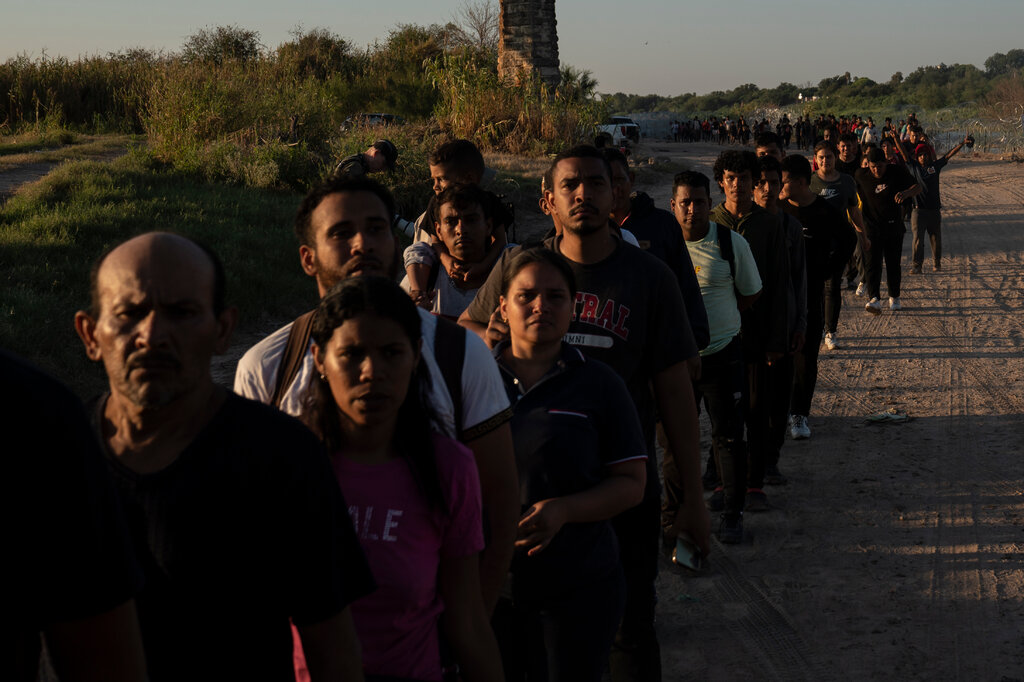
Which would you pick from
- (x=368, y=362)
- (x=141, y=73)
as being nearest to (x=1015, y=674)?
(x=368, y=362)

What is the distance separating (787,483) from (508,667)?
402 cm

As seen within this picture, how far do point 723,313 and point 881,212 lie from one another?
7.19 meters

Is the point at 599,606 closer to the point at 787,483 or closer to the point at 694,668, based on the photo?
the point at 694,668

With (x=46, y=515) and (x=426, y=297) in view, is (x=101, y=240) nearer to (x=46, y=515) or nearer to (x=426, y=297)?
(x=426, y=297)

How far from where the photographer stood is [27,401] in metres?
1.48

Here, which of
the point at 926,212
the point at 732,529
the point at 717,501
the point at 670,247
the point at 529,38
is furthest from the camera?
the point at 529,38

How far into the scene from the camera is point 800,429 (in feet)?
25.8

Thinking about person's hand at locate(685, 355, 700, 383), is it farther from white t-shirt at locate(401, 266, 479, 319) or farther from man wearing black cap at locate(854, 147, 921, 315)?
man wearing black cap at locate(854, 147, 921, 315)

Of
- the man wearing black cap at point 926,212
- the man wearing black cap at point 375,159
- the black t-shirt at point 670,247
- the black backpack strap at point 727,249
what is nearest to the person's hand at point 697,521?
the black t-shirt at point 670,247

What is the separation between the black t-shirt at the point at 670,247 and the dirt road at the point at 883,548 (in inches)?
58.6

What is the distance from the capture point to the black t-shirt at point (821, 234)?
8102mm

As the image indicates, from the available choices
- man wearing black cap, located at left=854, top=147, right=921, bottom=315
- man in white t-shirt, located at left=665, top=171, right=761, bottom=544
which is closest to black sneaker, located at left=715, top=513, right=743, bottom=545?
man in white t-shirt, located at left=665, top=171, right=761, bottom=544

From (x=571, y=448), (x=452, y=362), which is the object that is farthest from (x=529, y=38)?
(x=452, y=362)

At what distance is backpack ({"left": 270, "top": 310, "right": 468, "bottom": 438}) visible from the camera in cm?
264
